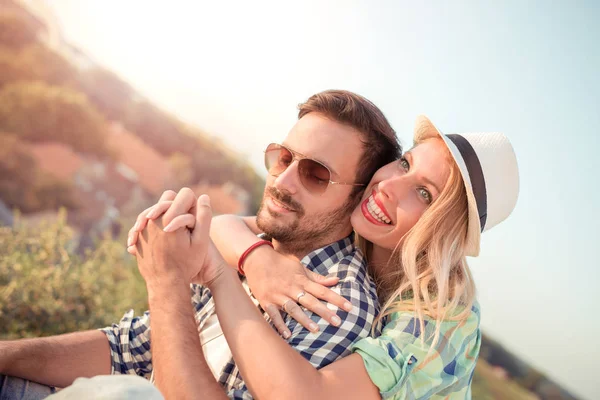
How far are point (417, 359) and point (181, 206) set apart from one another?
3.62ft

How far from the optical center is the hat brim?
245 cm

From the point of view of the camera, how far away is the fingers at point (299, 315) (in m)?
2.05

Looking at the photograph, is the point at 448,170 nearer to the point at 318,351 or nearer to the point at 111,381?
the point at 318,351

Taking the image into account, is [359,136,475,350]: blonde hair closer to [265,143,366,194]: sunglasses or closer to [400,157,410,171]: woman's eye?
[400,157,410,171]: woman's eye

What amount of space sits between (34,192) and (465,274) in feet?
25.9

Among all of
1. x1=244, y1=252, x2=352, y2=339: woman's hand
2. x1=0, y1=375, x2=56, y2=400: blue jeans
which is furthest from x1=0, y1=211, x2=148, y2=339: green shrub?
x1=244, y1=252, x2=352, y2=339: woman's hand

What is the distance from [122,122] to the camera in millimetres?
10516

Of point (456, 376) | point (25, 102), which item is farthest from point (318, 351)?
point (25, 102)

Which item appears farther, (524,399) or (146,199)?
(146,199)

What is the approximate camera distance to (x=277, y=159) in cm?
280

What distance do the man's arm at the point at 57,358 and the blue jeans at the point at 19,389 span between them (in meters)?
0.02

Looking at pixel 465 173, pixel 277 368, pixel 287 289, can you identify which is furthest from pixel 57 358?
pixel 465 173

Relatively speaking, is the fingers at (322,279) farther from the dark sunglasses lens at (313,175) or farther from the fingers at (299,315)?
the dark sunglasses lens at (313,175)

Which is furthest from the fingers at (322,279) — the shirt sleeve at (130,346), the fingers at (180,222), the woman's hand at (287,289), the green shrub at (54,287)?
the green shrub at (54,287)
